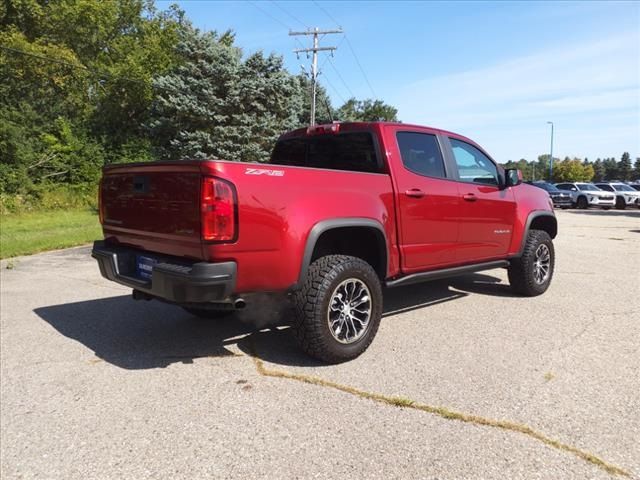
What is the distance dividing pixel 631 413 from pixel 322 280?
2.14m

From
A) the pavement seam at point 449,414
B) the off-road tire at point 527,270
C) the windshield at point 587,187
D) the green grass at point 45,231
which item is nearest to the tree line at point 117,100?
the green grass at point 45,231

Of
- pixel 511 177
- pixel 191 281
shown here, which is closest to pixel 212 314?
pixel 191 281

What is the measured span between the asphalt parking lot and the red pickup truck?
501 mm

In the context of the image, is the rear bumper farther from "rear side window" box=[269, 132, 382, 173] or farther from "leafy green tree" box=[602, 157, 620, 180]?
"leafy green tree" box=[602, 157, 620, 180]

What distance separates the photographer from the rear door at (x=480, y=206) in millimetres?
5012

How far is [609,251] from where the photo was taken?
389 inches

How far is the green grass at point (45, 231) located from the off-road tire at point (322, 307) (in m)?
8.99

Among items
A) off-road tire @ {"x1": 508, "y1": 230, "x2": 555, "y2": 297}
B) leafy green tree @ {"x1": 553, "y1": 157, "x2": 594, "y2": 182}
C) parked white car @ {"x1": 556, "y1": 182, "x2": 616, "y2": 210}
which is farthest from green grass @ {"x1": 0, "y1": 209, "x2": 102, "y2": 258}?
leafy green tree @ {"x1": 553, "y1": 157, "x2": 594, "y2": 182}

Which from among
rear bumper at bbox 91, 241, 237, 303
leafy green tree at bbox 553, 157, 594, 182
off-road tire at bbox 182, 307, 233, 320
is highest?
leafy green tree at bbox 553, 157, 594, 182

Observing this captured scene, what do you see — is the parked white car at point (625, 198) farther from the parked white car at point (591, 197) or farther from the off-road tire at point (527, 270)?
the off-road tire at point (527, 270)

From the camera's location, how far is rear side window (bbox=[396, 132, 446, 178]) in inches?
177

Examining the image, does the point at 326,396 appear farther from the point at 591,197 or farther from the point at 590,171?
the point at 590,171

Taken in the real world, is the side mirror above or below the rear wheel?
above

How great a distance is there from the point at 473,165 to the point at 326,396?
3.20m
